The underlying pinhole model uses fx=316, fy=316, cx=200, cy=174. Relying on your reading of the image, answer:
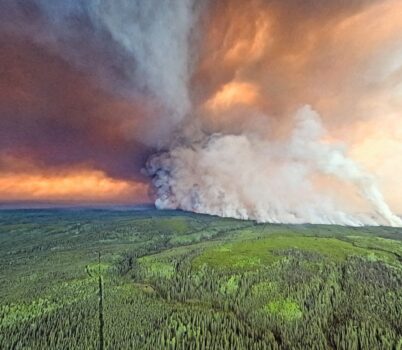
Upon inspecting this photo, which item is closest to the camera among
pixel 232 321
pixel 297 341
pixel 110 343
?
pixel 110 343

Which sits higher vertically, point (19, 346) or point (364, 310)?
point (364, 310)

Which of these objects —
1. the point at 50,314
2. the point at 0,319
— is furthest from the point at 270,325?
the point at 0,319

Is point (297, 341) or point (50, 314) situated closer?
point (297, 341)

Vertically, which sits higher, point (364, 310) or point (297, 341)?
point (364, 310)

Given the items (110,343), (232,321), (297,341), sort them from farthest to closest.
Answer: (232,321) < (297,341) < (110,343)

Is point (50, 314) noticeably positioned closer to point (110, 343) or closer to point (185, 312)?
point (110, 343)

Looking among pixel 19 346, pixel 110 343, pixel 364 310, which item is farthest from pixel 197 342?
pixel 364 310

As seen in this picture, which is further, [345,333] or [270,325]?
[270,325]

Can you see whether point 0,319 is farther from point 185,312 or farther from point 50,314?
point 185,312
